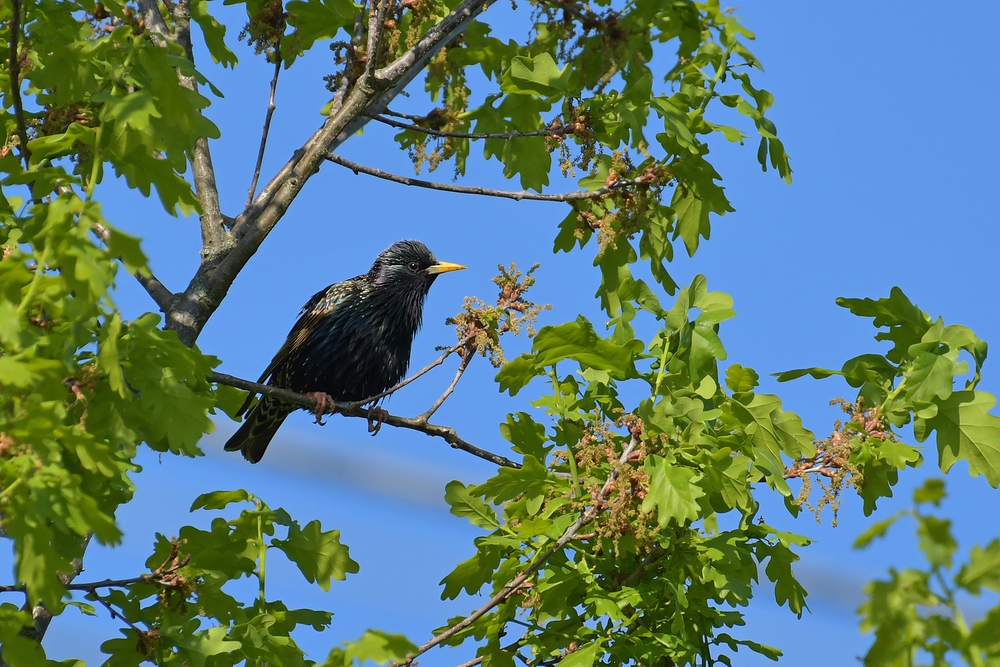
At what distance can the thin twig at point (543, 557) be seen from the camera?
3.43 meters

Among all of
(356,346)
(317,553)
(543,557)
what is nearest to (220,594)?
(317,553)

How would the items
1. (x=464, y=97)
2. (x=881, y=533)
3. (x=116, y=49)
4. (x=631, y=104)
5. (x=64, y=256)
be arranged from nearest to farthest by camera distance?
(x=881, y=533) < (x=64, y=256) < (x=116, y=49) < (x=631, y=104) < (x=464, y=97)

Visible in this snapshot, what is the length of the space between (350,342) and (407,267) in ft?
2.30

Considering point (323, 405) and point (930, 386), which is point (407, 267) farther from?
point (930, 386)

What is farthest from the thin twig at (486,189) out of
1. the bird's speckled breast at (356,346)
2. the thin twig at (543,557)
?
the bird's speckled breast at (356,346)

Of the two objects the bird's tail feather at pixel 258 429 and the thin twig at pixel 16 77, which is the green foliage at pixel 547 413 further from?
the bird's tail feather at pixel 258 429

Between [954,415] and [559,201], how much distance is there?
1.56m

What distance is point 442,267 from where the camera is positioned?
285 inches

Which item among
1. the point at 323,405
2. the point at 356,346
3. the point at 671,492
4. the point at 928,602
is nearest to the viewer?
the point at 928,602

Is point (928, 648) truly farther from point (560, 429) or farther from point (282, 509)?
point (282, 509)

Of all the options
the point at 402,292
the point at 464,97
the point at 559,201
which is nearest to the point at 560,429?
the point at 559,201

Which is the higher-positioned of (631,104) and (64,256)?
(631,104)

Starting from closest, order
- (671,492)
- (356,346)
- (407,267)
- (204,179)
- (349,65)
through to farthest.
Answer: (671,492)
(349,65)
(204,179)
(356,346)
(407,267)

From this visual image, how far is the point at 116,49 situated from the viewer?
11.2ft
